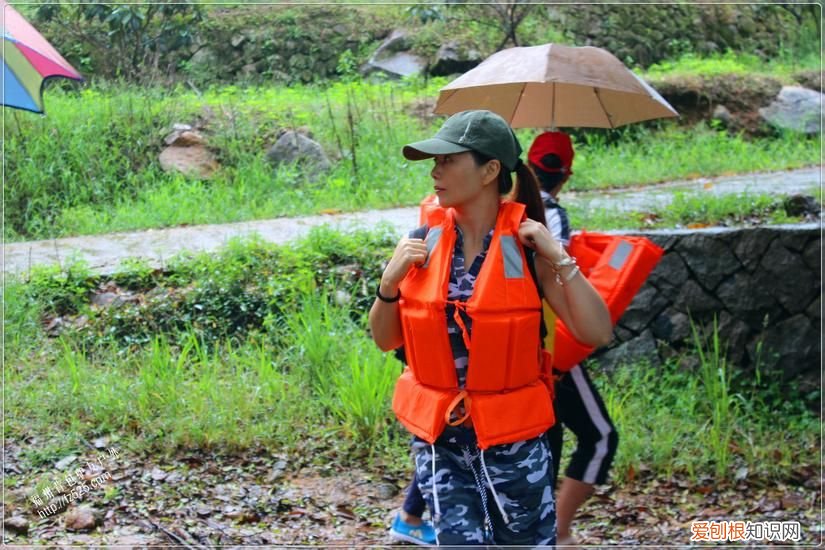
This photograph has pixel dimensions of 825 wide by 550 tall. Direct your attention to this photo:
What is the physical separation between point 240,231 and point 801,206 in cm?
431

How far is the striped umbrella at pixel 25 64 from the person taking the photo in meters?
3.34

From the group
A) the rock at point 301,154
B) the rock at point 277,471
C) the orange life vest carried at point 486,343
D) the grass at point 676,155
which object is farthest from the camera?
the grass at point 676,155

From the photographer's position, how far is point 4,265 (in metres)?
6.09

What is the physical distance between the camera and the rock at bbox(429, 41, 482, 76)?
32.4 feet

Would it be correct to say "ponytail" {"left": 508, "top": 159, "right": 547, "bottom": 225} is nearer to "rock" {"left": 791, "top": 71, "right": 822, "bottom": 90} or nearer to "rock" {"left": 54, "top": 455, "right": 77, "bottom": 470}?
"rock" {"left": 54, "top": 455, "right": 77, "bottom": 470}

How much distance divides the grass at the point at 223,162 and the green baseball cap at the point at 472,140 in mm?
4914

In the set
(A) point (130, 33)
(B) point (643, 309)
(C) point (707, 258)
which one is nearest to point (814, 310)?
(C) point (707, 258)

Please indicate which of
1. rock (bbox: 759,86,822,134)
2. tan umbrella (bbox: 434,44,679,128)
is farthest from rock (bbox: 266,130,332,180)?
rock (bbox: 759,86,822,134)

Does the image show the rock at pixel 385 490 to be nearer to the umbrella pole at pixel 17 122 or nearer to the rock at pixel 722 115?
the umbrella pole at pixel 17 122

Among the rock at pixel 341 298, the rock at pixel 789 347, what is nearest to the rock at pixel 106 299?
the rock at pixel 341 298

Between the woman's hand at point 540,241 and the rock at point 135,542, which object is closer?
the woman's hand at point 540,241

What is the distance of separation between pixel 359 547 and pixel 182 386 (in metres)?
1.44

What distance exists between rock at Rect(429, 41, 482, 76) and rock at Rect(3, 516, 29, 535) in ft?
22.8

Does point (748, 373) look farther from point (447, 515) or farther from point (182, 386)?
point (447, 515)
